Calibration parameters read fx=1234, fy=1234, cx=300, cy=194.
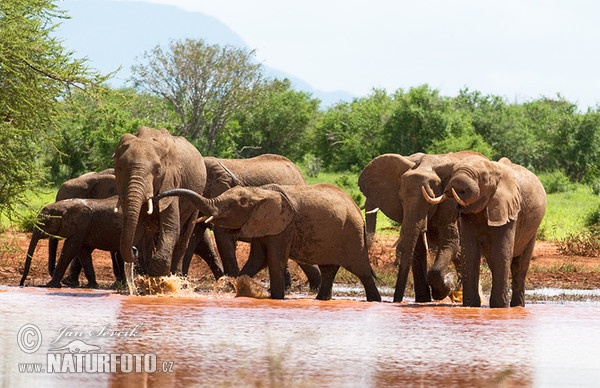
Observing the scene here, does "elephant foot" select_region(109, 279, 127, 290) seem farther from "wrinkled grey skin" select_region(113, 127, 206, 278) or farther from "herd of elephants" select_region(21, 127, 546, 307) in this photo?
"wrinkled grey skin" select_region(113, 127, 206, 278)

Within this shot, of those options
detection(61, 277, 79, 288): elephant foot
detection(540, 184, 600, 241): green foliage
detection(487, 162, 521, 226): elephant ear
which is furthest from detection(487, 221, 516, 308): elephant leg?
detection(540, 184, 600, 241): green foliage

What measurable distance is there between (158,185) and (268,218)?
1.39 metres

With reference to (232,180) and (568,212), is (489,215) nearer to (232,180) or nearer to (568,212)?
(232,180)

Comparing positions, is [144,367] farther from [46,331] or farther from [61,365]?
[46,331]

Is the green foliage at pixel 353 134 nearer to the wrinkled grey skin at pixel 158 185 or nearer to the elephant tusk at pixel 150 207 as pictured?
the wrinkled grey skin at pixel 158 185

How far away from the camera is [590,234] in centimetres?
2250

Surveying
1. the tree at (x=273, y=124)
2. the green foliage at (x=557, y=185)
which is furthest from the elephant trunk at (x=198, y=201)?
the tree at (x=273, y=124)

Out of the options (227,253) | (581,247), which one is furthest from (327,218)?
(581,247)

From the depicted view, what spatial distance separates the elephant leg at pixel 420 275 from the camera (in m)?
13.3

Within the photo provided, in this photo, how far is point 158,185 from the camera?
12938 mm

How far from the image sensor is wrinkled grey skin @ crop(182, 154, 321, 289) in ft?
49.6

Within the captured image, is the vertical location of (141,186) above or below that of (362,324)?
above

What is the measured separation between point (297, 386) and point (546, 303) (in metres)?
7.37

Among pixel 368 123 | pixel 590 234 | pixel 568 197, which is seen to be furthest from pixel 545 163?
pixel 590 234
